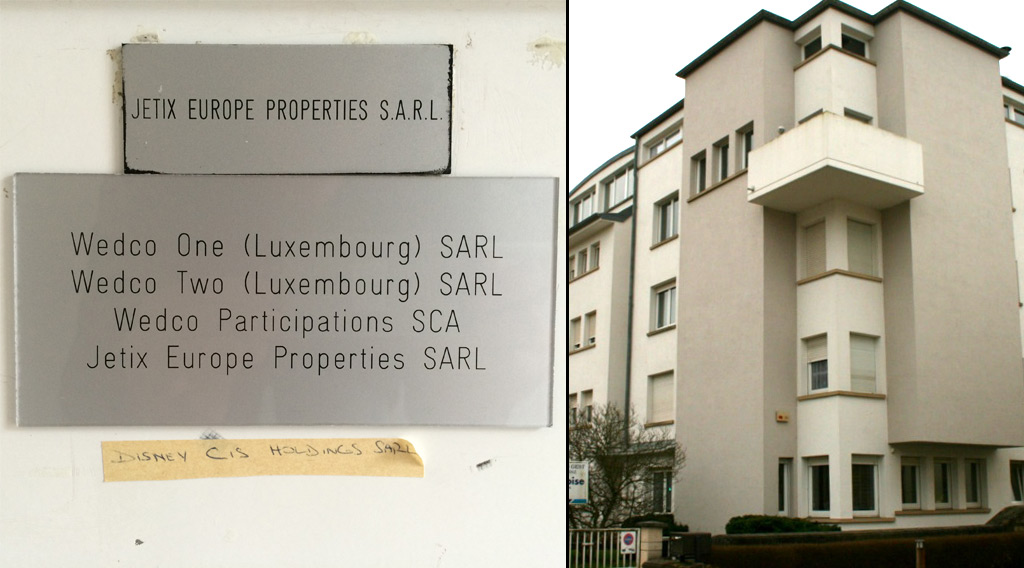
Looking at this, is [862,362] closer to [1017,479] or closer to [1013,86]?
[1017,479]

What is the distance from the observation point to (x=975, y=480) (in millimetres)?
20391

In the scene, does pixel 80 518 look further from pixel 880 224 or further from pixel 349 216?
pixel 880 224

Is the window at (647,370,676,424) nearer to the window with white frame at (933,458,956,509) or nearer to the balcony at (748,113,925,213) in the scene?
the balcony at (748,113,925,213)

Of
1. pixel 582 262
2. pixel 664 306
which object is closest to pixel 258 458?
pixel 664 306

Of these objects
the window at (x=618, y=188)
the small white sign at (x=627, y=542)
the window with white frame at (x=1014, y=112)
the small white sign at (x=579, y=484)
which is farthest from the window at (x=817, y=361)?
the window at (x=618, y=188)

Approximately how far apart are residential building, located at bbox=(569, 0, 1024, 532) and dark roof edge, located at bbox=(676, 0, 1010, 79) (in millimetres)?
48

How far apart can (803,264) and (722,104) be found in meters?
4.41

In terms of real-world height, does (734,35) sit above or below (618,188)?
above

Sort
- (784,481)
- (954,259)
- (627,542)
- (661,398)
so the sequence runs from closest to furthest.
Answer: (627,542) < (784,481) < (954,259) < (661,398)

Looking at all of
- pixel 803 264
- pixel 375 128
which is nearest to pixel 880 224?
pixel 803 264

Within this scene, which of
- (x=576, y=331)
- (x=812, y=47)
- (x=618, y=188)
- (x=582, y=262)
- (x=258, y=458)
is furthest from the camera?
(x=618, y=188)

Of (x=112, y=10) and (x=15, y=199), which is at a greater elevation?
(x=112, y=10)

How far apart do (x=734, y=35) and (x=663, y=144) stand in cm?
419

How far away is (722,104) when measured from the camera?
2220 centimetres
